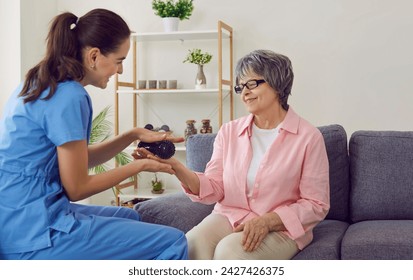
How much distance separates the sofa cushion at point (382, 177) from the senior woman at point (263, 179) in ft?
1.18

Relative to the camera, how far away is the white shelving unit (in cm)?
385

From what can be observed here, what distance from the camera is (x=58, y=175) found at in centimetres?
158

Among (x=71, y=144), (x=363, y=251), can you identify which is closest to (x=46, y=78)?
(x=71, y=144)

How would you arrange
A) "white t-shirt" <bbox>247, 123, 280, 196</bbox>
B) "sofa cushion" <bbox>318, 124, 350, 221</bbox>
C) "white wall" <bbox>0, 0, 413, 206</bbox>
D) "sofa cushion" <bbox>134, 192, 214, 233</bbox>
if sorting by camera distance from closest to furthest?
"white t-shirt" <bbox>247, 123, 280, 196</bbox> < "sofa cushion" <bbox>134, 192, 214, 233</bbox> < "sofa cushion" <bbox>318, 124, 350, 221</bbox> < "white wall" <bbox>0, 0, 413, 206</bbox>

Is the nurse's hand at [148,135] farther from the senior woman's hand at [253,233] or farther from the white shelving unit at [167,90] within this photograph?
the white shelving unit at [167,90]

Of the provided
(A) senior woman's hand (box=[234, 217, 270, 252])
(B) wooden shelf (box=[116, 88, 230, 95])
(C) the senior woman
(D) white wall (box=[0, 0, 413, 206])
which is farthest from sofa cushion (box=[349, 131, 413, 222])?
(B) wooden shelf (box=[116, 88, 230, 95])

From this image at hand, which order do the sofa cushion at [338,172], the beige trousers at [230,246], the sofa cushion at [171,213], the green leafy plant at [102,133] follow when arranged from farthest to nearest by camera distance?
the green leafy plant at [102,133], the sofa cushion at [338,172], the sofa cushion at [171,213], the beige trousers at [230,246]

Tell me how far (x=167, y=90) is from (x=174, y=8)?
562 millimetres

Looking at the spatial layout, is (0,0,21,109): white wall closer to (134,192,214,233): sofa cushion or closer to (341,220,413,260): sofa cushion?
(134,192,214,233): sofa cushion

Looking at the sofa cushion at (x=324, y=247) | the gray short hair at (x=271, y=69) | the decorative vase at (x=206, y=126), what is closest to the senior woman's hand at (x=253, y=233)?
the sofa cushion at (x=324, y=247)

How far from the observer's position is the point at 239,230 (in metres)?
1.89

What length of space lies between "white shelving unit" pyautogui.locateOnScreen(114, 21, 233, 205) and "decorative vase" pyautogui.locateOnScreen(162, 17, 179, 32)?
0.15ft

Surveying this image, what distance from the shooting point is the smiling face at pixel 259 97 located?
202 centimetres

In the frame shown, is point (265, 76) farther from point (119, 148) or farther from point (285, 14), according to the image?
point (285, 14)
